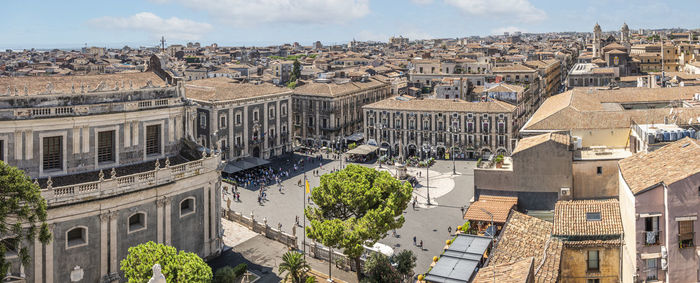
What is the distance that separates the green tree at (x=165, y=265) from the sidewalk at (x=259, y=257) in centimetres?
1112

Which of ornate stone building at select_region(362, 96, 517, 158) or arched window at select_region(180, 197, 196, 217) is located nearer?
arched window at select_region(180, 197, 196, 217)

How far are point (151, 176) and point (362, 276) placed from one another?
14.9m

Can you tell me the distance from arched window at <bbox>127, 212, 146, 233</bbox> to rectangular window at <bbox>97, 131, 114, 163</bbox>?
468 centimetres

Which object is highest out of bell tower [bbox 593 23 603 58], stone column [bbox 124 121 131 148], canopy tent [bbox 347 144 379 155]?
bell tower [bbox 593 23 603 58]

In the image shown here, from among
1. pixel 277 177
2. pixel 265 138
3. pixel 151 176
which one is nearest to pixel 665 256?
pixel 151 176

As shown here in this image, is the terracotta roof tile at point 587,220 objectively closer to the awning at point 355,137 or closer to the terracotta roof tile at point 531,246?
the terracotta roof tile at point 531,246

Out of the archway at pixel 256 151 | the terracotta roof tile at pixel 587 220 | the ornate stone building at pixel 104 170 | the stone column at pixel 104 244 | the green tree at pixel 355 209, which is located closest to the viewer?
the terracotta roof tile at pixel 587 220

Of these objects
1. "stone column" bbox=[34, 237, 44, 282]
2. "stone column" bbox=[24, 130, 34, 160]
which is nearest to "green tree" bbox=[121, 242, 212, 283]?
"stone column" bbox=[34, 237, 44, 282]

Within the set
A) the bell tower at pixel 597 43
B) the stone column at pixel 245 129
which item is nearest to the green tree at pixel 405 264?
the stone column at pixel 245 129

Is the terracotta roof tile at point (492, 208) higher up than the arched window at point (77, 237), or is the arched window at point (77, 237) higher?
the terracotta roof tile at point (492, 208)

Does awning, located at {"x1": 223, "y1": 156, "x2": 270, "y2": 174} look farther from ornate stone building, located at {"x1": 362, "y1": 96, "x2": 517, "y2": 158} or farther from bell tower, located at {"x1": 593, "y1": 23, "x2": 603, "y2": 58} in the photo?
bell tower, located at {"x1": 593, "y1": 23, "x2": 603, "y2": 58}

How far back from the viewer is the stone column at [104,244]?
108 feet

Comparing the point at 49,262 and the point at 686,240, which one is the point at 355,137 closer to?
the point at 49,262

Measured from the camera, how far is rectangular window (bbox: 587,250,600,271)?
2762 cm
